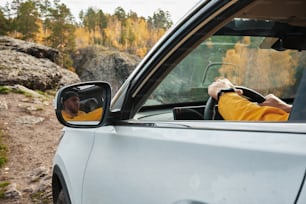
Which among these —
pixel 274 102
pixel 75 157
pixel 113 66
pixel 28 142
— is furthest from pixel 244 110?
pixel 28 142

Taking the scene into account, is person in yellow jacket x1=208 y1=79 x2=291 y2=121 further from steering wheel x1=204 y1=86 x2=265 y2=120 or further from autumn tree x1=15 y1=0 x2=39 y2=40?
autumn tree x1=15 y1=0 x2=39 y2=40

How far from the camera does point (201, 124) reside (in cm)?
137

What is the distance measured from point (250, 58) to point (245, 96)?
17 centimetres

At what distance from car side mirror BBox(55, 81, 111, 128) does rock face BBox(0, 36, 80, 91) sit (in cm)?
1007

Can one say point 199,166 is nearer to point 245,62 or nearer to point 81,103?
point 245,62

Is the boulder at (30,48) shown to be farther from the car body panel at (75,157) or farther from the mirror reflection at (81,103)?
the mirror reflection at (81,103)

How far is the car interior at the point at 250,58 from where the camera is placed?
4.78 feet

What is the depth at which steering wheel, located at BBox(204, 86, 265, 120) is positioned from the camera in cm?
158

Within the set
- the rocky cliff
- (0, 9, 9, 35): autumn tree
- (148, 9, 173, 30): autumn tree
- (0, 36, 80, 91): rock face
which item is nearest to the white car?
(148, 9, 173, 30): autumn tree

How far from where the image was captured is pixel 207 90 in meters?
1.69

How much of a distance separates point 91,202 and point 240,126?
1.02 metres

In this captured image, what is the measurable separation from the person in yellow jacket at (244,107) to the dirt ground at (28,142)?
356 cm

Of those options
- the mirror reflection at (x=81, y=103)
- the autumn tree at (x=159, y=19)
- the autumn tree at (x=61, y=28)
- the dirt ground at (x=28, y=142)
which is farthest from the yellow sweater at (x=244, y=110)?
the autumn tree at (x=61, y=28)

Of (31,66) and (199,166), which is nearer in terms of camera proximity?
(199,166)
